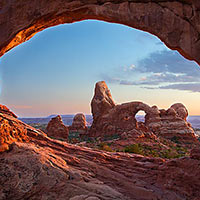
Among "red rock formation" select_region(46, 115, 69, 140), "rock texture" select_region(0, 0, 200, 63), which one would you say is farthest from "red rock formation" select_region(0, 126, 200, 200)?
"red rock formation" select_region(46, 115, 69, 140)

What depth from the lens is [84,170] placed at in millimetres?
6434

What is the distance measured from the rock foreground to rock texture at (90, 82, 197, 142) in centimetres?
2241

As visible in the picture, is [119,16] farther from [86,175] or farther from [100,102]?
[100,102]

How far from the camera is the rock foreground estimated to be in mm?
4887

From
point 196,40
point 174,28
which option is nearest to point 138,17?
point 174,28

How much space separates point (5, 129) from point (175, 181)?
695 cm

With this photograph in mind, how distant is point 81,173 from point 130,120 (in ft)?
93.9

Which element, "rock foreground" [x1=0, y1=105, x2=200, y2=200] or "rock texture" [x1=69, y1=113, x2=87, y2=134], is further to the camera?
"rock texture" [x1=69, y1=113, x2=87, y2=134]

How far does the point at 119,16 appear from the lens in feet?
19.3

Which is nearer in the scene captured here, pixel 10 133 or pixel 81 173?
pixel 81 173

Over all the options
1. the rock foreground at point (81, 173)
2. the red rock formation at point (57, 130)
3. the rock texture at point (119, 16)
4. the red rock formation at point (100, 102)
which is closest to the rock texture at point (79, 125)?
the red rock formation at point (100, 102)

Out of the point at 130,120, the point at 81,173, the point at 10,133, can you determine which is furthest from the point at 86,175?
the point at 130,120

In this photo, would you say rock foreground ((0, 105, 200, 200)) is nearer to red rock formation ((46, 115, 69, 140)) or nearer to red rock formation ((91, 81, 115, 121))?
red rock formation ((46, 115, 69, 140))

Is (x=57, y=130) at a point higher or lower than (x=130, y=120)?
lower
